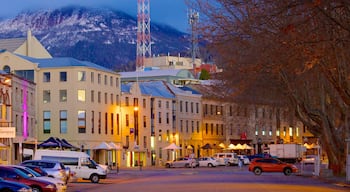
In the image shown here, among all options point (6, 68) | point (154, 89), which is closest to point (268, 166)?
point (6, 68)

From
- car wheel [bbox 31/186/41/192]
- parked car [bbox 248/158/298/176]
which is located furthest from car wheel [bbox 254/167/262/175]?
car wheel [bbox 31/186/41/192]

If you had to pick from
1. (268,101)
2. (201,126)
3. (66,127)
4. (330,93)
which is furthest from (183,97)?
(330,93)

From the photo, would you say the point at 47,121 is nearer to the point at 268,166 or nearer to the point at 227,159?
the point at 227,159

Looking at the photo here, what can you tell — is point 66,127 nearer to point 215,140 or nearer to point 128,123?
point 128,123

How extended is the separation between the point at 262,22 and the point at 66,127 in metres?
68.6

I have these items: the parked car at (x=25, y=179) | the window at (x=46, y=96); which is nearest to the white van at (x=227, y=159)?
the window at (x=46, y=96)

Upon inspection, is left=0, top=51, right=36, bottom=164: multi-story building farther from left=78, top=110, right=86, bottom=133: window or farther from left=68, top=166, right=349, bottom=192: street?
left=78, top=110, right=86, bottom=133: window

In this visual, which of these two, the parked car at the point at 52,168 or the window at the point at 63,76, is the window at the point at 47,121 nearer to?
the window at the point at 63,76

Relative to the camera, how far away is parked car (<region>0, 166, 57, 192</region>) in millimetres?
36062

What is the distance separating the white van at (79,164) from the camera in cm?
5712

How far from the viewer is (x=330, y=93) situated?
5619cm

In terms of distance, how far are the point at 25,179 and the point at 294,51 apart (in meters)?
13.2

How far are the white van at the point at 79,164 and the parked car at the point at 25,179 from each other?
1982 cm

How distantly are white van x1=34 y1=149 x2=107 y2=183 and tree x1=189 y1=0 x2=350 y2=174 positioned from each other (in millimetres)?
11799
